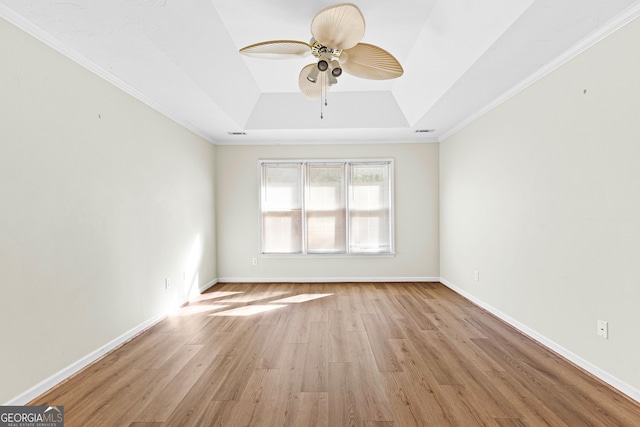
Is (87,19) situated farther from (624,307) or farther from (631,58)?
(624,307)

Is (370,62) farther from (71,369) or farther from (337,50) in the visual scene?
(71,369)

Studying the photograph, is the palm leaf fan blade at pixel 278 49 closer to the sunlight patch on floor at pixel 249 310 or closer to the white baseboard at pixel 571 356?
the sunlight patch on floor at pixel 249 310

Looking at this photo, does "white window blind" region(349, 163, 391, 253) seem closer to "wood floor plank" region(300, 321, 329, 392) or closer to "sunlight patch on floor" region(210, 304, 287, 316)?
→ "sunlight patch on floor" region(210, 304, 287, 316)

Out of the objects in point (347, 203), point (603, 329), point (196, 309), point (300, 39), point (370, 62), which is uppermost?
point (300, 39)

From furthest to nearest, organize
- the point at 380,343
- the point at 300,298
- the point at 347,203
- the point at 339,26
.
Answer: the point at 347,203
the point at 300,298
the point at 380,343
the point at 339,26

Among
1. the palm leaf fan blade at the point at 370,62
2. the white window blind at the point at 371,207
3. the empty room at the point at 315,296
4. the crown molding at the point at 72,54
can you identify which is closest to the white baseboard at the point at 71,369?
the empty room at the point at 315,296

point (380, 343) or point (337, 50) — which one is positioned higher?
point (337, 50)

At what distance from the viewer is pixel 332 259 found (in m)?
5.02

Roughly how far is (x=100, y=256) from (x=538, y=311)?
3.93m

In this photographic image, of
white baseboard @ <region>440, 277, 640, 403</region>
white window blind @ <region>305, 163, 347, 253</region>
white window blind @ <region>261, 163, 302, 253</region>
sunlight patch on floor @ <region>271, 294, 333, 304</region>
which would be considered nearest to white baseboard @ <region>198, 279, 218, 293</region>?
white window blind @ <region>261, 163, 302, 253</region>

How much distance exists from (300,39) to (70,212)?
2428 millimetres

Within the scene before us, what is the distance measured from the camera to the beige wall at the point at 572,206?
1.91m

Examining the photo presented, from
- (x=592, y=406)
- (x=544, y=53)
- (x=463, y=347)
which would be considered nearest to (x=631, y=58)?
(x=544, y=53)

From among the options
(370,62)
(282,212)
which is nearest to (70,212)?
(370,62)
